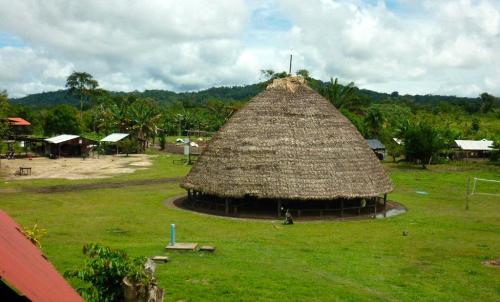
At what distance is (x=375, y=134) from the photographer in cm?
7688

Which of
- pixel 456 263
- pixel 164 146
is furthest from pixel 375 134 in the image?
pixel 456 263

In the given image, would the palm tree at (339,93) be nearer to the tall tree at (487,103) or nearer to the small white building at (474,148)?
the small white building at (474,148)

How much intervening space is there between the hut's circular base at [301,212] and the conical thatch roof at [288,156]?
5.27 feet

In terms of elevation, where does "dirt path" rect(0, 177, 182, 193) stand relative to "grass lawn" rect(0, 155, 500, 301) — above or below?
above

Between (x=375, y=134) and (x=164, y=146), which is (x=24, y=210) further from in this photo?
(x=375, y=134)

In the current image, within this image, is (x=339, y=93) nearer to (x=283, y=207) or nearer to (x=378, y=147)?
(x=378, y=147)

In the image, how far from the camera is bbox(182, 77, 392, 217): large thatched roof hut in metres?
27.2

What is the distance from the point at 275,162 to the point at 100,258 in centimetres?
1898

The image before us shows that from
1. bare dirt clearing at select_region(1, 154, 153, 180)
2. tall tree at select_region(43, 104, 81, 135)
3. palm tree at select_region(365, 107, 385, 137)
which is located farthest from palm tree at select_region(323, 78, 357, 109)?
tall tree at select_region(43, 104, 81, 135)

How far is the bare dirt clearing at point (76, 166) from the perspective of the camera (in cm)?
4647

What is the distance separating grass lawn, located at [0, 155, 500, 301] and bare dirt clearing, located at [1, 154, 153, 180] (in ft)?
37.4

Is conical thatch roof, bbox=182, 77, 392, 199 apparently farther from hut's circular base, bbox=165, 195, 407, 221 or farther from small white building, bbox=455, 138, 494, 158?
small white building, bbox=455, 138, 494, 158

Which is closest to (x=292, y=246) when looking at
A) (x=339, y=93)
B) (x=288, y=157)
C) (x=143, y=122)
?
(x=288, y=157)

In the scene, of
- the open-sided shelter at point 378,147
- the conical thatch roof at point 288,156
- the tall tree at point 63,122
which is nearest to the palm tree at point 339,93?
the open-sided shelter at point 378,147
